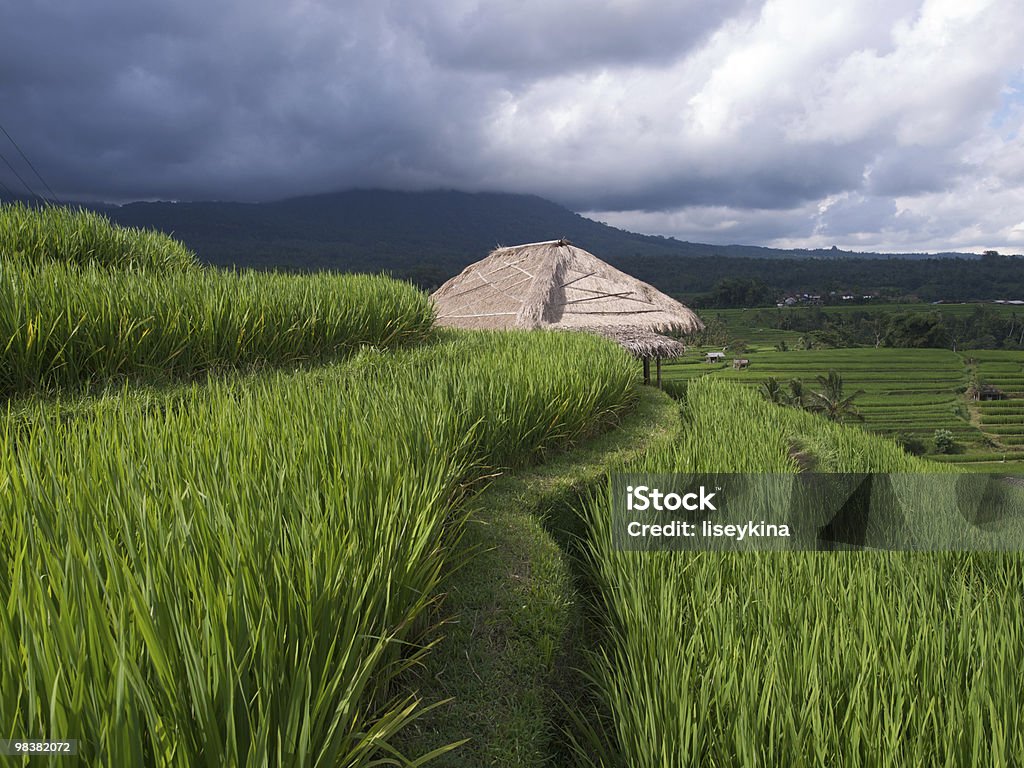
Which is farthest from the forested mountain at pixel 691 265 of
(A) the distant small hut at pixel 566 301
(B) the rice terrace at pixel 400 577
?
(B) the rice terrace at pixel 400 577

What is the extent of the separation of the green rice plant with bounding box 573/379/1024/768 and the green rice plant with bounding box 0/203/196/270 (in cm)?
572

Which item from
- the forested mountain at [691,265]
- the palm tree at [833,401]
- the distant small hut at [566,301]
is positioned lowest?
the palm tree at [833,401]

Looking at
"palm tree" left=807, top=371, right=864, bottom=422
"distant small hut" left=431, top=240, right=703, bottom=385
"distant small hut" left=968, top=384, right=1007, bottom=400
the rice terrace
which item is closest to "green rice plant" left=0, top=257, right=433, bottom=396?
the rice terrace

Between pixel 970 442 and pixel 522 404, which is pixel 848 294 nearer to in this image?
pixel 970 442

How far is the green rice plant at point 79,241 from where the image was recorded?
522 cm

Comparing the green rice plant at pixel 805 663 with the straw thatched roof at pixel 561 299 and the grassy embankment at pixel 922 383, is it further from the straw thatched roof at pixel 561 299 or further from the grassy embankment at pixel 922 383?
the grassy embankment at pixel 922 383

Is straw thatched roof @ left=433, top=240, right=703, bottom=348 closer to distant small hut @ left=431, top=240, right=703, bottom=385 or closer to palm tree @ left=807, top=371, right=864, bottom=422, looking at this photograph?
distant small hut @ left=431, top=240, right=703, bottom=385

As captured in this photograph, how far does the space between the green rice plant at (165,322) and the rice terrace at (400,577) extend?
0.03 m

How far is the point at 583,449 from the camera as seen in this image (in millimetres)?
4121

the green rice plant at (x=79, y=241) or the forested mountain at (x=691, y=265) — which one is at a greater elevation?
the forested mountain at (x=691, y=265)

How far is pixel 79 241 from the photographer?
5.68 m

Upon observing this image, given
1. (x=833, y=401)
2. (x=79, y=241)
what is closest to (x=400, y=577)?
(x=79, y=241)

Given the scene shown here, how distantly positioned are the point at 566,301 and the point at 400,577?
738 centimetres

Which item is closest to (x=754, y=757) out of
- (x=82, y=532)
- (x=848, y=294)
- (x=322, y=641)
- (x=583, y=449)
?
(x=322, y=641)
